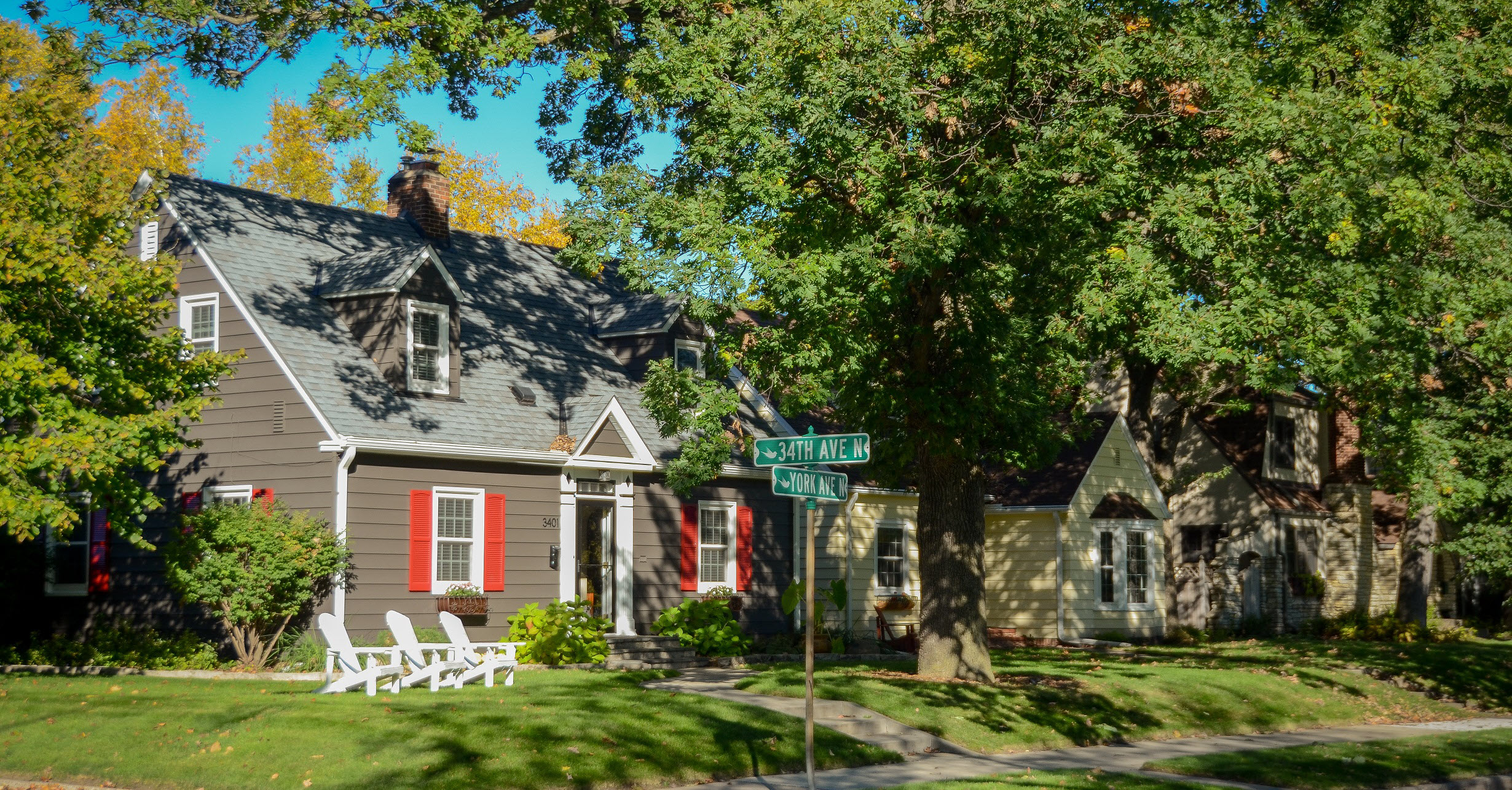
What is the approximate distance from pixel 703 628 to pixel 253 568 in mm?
7862

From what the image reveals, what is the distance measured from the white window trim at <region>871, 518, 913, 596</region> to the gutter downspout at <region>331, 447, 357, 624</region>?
1183 cm

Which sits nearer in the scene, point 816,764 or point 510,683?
point 816,764

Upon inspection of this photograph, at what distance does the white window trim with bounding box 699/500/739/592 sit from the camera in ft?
83.9

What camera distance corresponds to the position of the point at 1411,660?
25078mm

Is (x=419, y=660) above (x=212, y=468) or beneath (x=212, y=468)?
beneath

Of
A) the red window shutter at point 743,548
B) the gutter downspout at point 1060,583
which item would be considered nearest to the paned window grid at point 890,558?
the gutter downspout at point 1060,583

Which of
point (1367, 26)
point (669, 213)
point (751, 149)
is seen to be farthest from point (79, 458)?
point (1367, 26)

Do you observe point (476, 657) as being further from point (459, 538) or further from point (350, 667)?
point (459, 538)

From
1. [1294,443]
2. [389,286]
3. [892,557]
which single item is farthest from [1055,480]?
[389,286]

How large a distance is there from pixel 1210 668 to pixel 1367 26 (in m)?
10.2

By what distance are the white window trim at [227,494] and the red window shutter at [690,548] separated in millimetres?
7590

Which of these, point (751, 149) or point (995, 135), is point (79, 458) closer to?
point (751, 149)

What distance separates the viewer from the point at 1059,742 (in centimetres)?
1656

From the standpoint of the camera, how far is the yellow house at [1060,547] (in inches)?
1134
